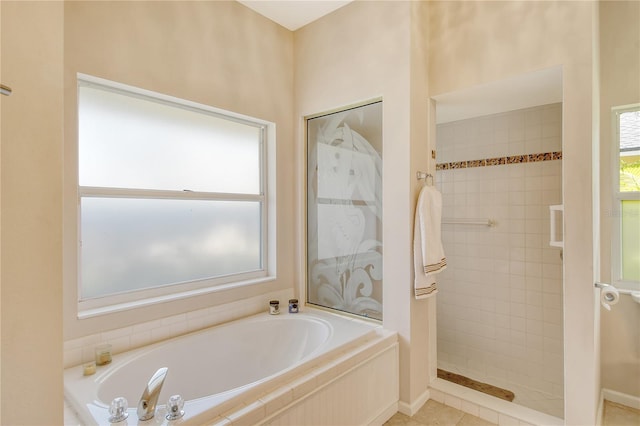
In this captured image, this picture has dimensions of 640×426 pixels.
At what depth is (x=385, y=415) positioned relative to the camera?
210 cm

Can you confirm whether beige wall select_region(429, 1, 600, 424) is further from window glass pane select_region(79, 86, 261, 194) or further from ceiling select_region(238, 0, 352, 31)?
window glass pane select_region(79, 86, 261, 194)

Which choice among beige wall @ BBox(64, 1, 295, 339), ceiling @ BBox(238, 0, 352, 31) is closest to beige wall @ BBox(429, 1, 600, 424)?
ceiling @ BBox(238, 0, 352, 31)

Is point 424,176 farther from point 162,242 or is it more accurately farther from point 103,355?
point 103,355

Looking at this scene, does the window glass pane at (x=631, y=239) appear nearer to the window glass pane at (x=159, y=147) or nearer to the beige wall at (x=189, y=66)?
the beige wall at (x=189, y=66)

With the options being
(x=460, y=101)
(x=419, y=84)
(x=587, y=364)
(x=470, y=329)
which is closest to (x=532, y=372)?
(x=470, y=329)

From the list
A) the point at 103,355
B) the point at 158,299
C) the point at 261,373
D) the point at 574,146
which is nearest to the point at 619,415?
the point at 574,146

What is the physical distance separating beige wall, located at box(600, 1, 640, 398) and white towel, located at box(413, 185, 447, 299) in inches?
51.1

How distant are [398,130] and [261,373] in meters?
1.89

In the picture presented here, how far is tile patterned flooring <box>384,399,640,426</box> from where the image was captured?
2090 millimetres

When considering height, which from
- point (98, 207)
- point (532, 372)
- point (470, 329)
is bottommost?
Result: point (532, 372)

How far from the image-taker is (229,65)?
2.40m

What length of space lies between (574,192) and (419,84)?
3.78 feet

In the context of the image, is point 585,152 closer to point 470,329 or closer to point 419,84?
point 419,84

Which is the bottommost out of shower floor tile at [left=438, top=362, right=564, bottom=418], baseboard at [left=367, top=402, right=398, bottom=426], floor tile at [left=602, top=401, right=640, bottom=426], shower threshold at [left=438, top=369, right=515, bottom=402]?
shower floor tile at [left=438, top=362, right=564, bottom=418]
